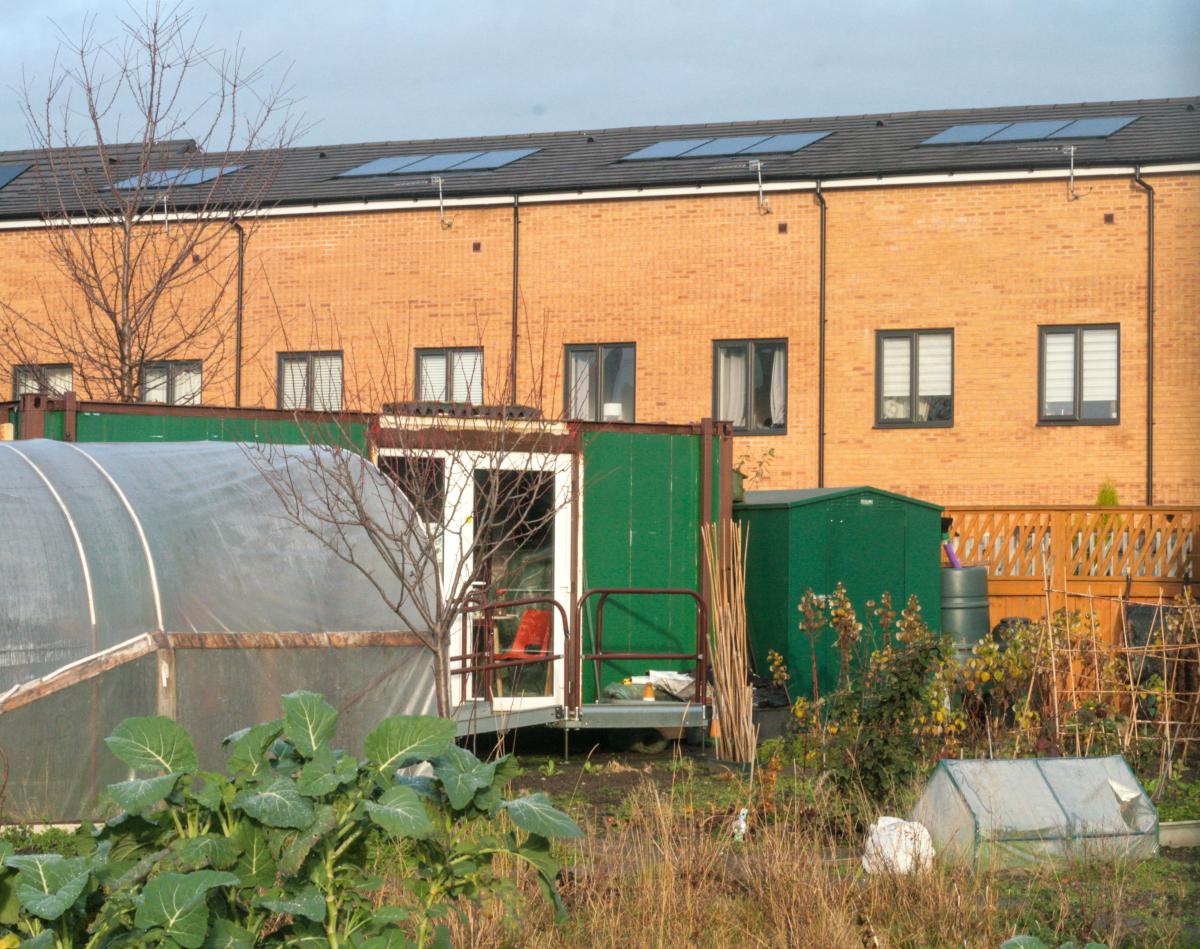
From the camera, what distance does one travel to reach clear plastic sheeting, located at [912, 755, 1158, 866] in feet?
25.8

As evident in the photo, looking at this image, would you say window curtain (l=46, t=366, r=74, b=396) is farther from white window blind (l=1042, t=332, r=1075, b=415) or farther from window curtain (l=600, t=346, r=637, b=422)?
white window blind (l=1042, t=332, r=1075, b=415)

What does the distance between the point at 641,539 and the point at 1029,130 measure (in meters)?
12.3

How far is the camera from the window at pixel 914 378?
71.6 feet

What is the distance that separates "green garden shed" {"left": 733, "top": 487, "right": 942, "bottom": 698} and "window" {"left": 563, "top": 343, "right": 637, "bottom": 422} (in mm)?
7248

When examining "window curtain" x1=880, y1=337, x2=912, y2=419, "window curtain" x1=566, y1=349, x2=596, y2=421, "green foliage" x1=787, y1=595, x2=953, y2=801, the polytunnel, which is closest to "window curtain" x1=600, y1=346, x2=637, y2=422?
"window curtain" x1=566, y1=349, x2=596, y2=421

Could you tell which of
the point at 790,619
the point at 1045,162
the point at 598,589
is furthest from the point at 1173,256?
the point at 598,589

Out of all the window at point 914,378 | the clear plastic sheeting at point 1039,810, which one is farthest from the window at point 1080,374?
the clear plastic sheeting at point 1039,810

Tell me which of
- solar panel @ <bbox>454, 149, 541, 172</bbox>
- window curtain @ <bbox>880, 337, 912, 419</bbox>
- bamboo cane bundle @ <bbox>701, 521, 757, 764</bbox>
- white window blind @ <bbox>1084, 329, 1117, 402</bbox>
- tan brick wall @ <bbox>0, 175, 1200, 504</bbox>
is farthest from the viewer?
solar panel @ <bbox>454, 149, 541, 172</bbox>

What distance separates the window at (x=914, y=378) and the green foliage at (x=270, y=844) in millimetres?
17910


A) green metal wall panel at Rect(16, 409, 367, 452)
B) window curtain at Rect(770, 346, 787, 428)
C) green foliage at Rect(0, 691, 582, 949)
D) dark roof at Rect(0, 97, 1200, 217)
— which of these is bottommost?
green foliage at Rect(0, 691, 582, 949)

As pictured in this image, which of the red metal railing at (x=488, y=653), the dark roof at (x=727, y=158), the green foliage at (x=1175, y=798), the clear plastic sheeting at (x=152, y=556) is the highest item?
the dark roof at (x=727, y=158)

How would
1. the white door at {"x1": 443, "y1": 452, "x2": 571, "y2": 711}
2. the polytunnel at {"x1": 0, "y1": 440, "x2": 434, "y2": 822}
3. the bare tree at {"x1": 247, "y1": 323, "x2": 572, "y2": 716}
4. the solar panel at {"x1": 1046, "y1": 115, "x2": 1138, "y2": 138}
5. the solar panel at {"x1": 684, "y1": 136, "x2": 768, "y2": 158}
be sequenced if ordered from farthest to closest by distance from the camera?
1. the solar panel at {"x1": 684, "y1": 136, "x2": 768, "y2": 158}
2. the solar panel at {"x1": 1046, "y1": 115, "x2": 1138, "y2": 138}
3. the white door at {"x1": 443, "y1": 452, "x2": 571, "y2": 711}
4. the bare tree at {"x1": 247, "y1": 323, "x2": 572, "y2": 716}
5. the polytunnel at {"x1": 0, "y1": 440, "x2": 434, "y2": 822}

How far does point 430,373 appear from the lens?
23.2 m

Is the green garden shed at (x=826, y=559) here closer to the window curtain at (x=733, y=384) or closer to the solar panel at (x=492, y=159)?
the window curtain at (x=733, y=384)
